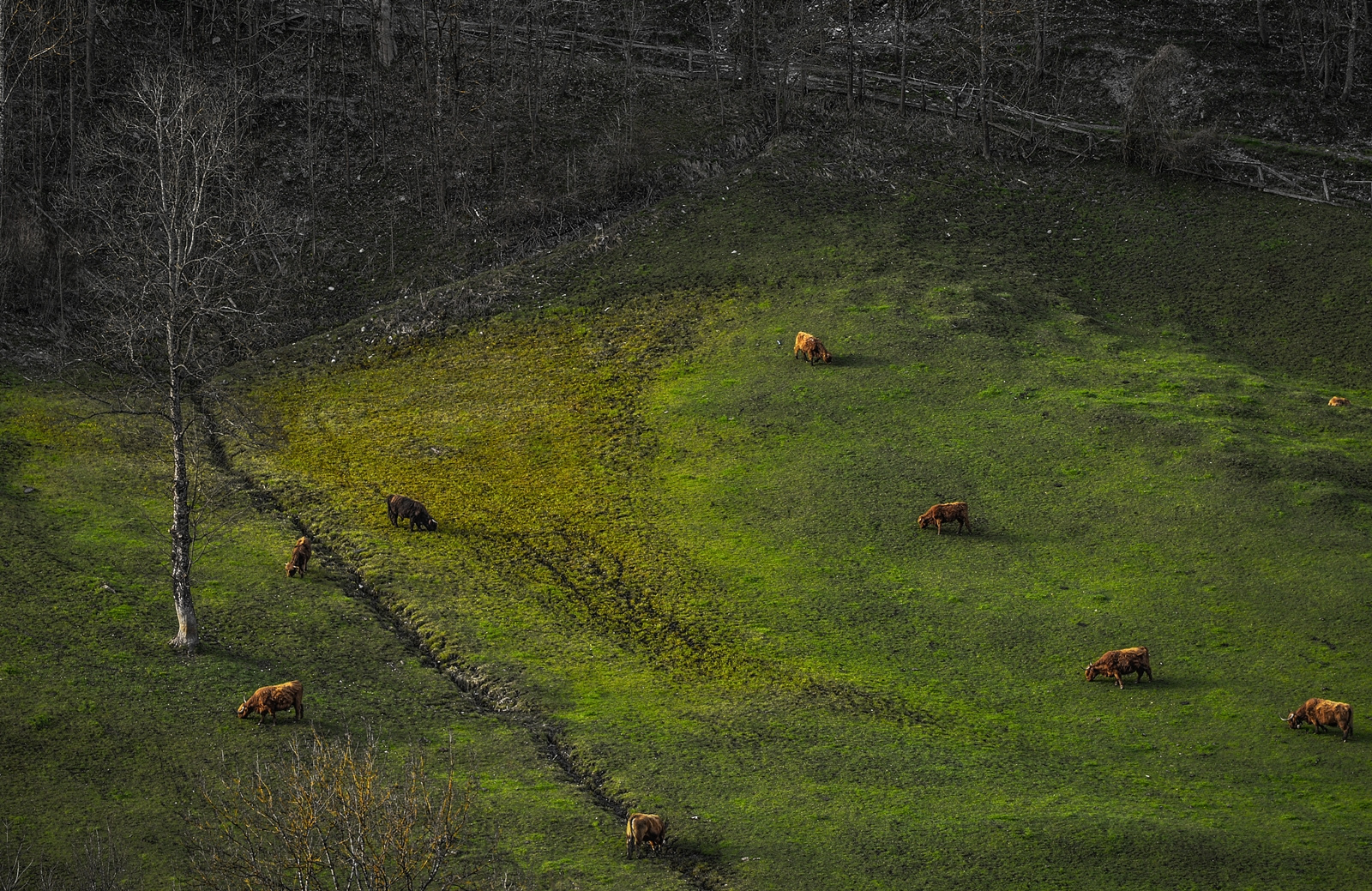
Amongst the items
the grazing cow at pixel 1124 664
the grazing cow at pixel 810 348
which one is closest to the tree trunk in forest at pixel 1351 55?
the grazing cow at pixel 810 348

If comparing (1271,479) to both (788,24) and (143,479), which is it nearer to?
(143,479)

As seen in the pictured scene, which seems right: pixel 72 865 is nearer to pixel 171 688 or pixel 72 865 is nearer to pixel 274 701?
pixel 274 701

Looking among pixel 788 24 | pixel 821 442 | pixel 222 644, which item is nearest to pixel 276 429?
pixel 222 644

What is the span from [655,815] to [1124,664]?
531 inches

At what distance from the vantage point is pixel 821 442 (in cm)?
4347

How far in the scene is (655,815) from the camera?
78.6ft

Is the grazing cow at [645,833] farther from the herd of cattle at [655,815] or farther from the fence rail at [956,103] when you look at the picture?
the fence rail at [956,103]

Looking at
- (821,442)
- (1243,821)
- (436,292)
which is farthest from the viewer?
(436,292)

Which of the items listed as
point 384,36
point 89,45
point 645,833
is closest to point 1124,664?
point 645,833

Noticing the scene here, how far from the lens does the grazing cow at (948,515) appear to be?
37.6 meters

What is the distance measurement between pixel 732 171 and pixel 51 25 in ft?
127

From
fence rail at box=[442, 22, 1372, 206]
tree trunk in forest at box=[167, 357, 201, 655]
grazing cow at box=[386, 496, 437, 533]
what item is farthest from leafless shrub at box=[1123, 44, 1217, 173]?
tree trunk in forest at box=[167, 357, 201, 655]

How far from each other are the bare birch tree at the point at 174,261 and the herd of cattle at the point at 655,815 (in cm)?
419

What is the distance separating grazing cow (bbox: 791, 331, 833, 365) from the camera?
160ft
